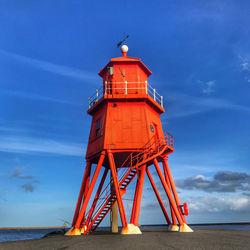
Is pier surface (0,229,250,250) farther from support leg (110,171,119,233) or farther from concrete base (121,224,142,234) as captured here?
support leg (110,171,119,233)

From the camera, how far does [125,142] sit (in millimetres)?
22359

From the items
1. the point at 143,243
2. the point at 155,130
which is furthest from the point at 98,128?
the point at 143,243

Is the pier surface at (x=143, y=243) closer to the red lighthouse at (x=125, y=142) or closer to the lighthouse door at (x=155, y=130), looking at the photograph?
the red lighthouse at (x=125, y=142)

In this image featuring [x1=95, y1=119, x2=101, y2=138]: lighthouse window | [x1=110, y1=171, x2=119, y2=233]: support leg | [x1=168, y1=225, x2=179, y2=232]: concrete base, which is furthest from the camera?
[x1=110, y1=171, x2=119, y2=233]: support leg

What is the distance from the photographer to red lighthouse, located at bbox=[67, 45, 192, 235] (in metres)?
21.4

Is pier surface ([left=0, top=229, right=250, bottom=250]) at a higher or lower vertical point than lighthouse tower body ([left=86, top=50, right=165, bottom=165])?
lower

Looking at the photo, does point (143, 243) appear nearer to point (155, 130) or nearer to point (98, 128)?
point (155, 130)

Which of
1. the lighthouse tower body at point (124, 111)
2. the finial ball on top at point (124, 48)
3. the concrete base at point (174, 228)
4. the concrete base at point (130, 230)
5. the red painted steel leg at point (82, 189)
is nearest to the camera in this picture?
the concrete base at point (130, 230)

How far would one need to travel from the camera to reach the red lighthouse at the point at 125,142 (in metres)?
21.4

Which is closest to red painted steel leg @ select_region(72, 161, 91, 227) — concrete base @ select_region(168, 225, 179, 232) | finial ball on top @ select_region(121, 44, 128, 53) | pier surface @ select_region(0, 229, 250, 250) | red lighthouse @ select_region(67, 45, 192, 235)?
red lighthouse @ select_region(67, 45, 192, 235)

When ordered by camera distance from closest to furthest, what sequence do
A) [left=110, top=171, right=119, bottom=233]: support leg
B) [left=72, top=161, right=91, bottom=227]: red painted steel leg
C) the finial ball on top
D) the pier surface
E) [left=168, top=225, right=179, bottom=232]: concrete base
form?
the pier surface
[left=168, top=225, right=179, bottom=232]: concrete base
[left=72, top=161, right=91, bottom=227]: red painted steel leg
[left=110, top=171, right=119, bottom=233]: support leg
the finial ball on top

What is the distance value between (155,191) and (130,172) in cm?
436

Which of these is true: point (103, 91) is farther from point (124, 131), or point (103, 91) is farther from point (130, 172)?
point (130, 172)

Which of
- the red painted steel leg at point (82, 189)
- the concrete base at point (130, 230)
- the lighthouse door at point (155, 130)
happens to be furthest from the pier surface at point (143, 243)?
the lighthouse door at point (155, 130)
